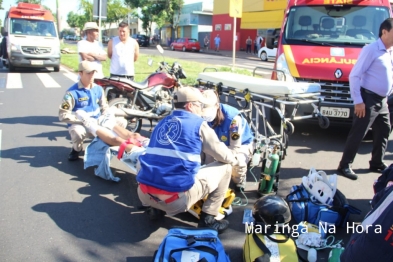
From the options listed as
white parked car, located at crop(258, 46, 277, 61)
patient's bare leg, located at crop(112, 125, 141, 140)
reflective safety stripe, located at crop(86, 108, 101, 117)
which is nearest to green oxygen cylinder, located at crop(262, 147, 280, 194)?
patient's bare leg, located at crop(112, 125, 141, 140)

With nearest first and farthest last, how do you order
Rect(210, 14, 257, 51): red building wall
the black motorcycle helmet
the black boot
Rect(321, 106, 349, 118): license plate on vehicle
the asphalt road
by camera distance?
1. the black motorcycle helmet
2. the asphalt road
3. the black boot
4. Rect(321, 106, 349, 118): license plate on vehicle
5. Rect(210, 14, 257, 51): red building wall

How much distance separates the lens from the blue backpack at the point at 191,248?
2641mm

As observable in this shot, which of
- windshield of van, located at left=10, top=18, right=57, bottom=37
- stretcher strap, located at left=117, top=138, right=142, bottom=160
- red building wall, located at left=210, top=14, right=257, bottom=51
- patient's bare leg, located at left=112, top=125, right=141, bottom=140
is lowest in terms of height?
→ stretcher strap, located at left=117, top=138, right=142, bottom=160

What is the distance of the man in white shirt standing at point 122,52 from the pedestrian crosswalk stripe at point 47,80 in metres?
5.72

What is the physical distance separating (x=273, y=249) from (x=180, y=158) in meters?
1.02

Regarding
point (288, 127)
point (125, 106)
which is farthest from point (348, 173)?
point (125, 106)

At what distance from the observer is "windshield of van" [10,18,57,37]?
16.1 metres

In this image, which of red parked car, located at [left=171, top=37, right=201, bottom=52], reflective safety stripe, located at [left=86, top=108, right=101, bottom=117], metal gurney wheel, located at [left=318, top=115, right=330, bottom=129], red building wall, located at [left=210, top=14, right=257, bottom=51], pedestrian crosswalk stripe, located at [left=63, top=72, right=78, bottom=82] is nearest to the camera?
metal gurney wheel, located at [left=318, top=115, right=330, bottom=129]

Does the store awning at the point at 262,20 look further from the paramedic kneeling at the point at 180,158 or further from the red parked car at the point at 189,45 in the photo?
the paramedic kneeling at the point at 180,158

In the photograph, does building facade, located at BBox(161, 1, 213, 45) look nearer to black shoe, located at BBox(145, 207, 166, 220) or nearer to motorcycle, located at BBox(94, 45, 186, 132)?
motorcycle, located at BBox(94, 45, 186, 132)

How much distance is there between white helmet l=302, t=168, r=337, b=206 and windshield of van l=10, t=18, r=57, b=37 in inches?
608

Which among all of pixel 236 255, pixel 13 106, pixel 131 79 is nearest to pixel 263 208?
pixel 236 255

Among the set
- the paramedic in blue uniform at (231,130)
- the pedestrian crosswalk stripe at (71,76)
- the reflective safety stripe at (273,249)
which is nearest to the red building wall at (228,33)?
the pedestrian crosswalk stripe at (71,76)

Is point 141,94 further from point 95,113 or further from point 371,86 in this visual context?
point 371,86
